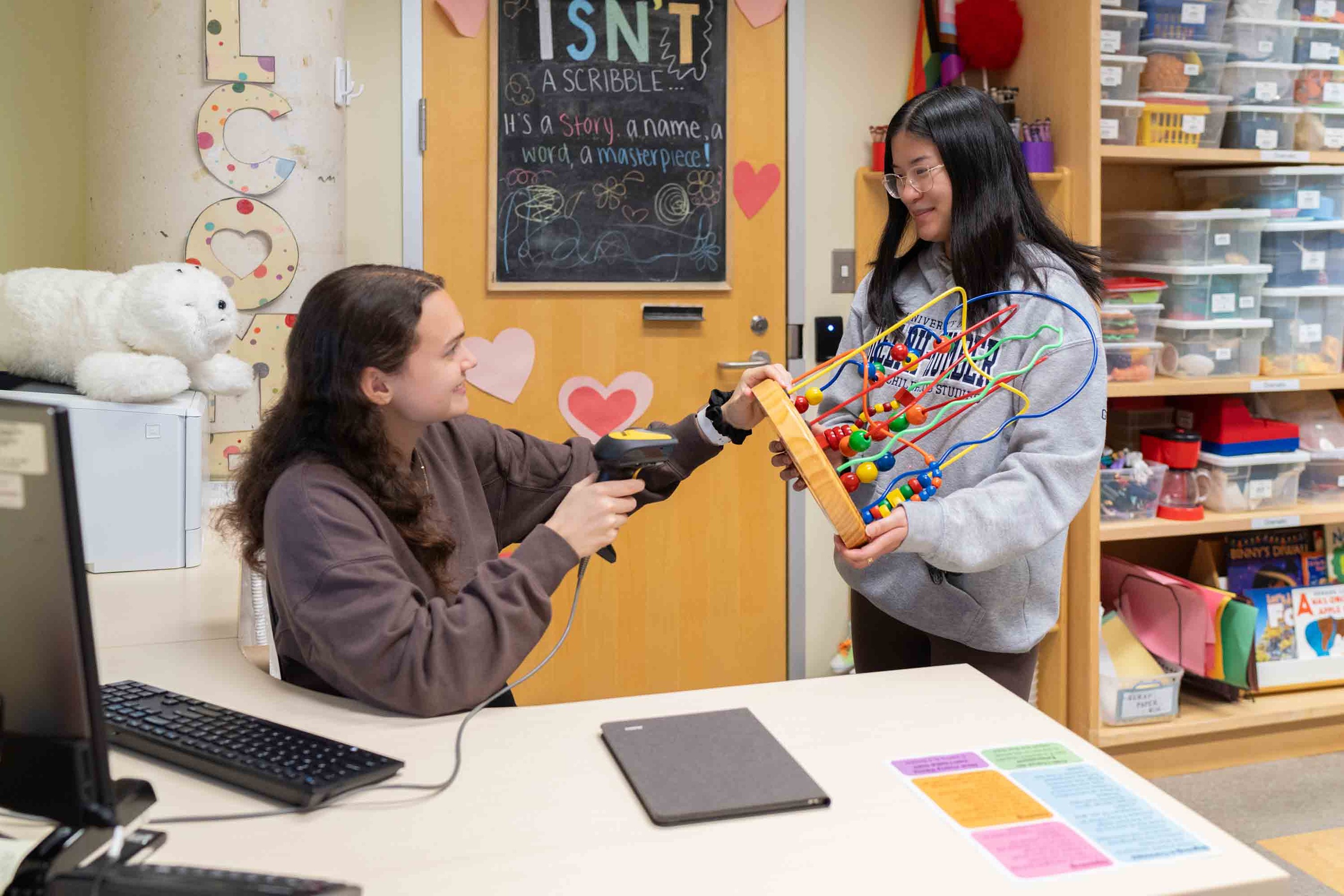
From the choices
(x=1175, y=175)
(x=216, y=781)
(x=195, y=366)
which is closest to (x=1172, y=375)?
(x=1175, y=175)

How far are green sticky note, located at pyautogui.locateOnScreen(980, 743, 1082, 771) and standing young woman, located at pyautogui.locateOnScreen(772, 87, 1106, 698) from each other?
318 millimetres

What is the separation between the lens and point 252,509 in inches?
55.0

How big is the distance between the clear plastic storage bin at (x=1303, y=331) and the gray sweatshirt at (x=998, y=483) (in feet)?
5.06

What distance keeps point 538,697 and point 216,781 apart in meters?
1.87

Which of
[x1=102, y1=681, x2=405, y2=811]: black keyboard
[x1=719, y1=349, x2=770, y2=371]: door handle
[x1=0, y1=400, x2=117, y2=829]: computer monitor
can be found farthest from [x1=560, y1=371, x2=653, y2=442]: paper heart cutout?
[x1=0, y1=400, x2=117, y2=829]: computer monitor

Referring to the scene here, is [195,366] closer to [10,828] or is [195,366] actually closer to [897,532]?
[10,828]

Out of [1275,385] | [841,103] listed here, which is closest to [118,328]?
[841,103]

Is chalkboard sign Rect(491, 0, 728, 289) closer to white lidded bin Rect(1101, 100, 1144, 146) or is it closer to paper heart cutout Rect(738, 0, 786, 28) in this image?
paper heart cutout Rect(738, 0, 786, 28)

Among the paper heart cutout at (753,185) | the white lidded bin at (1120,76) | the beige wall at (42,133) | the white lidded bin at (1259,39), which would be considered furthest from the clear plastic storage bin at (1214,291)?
the beige wall at (42,133)

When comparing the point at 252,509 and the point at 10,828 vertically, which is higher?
the point at 252,509

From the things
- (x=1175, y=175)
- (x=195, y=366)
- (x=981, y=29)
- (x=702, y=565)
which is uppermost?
(x=981, y=29)

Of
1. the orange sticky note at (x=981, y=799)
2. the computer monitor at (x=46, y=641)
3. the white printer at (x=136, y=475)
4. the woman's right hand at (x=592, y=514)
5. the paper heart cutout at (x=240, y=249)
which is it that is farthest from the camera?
the paper heart cutout at (x=240, y=249)

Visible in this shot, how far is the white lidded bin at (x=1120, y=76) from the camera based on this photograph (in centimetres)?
269

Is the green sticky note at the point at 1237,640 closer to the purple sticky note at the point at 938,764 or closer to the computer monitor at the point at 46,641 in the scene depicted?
the purple sticky note at the point at 938,764
